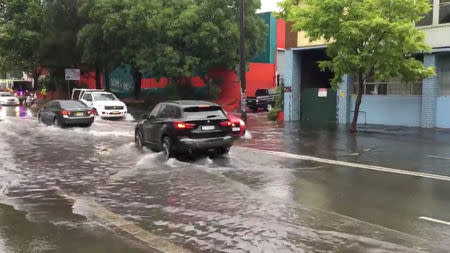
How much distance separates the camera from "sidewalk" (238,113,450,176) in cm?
1362

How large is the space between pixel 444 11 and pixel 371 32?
5081 millimetres

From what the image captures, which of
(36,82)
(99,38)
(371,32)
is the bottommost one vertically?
(36,82)

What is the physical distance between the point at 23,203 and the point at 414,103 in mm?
19390

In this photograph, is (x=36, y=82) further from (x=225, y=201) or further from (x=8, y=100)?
(x=225, y=201)

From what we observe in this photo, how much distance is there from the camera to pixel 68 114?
23.2 meters

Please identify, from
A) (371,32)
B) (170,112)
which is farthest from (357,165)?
(371,32)

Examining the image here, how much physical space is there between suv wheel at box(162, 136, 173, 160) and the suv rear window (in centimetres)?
84

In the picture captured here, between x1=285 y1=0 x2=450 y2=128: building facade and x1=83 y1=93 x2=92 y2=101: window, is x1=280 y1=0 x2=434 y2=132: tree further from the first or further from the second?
x1=83 y1=93 x2=92 y2=101: window

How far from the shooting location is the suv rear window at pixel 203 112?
43.3 ft

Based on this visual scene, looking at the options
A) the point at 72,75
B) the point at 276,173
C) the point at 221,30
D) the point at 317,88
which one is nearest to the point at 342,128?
the point at 317,88

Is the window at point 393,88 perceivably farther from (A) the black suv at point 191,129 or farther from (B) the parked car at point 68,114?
(B) the parked car at point 68,114

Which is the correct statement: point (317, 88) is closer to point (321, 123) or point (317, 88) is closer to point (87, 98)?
point (321, 123)

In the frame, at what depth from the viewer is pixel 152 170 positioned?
11.8 metres

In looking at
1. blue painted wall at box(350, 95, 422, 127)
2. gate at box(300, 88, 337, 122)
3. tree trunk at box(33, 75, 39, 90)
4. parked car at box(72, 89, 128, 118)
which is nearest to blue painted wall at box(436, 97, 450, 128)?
blue painted wall at box(350, 95, 422, 127)
